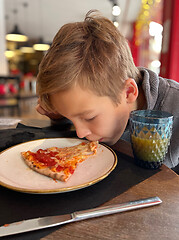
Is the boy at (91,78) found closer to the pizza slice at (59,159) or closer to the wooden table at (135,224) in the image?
the pizza slice at (59,159)

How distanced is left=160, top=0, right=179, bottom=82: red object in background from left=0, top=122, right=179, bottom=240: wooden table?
3.61m

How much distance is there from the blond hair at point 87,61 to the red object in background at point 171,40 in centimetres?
307

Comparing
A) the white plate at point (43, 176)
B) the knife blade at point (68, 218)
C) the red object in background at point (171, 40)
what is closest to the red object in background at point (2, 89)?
the red object in background at point (171, 40)

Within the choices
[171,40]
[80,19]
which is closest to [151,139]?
[171,40]

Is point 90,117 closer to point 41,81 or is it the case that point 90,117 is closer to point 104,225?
point 41,81

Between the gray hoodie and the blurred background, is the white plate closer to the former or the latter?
the gray hoodie

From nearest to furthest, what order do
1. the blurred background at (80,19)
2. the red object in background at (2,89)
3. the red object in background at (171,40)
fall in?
the red object in background at (171,40), the blurred background at (80,19), the red object in background at (2,89)

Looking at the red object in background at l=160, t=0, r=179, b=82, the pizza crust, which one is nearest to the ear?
the pizza crust

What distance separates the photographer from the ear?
40.1 inches

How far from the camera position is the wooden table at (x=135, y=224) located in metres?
0.45

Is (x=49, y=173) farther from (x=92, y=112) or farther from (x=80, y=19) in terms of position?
(x=80, y=19)

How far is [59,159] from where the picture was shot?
2.73 feet

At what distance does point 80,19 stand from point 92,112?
31.6ft

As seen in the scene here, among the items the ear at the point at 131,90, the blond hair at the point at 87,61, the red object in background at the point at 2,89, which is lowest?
the red object in background at the point at 2,89
